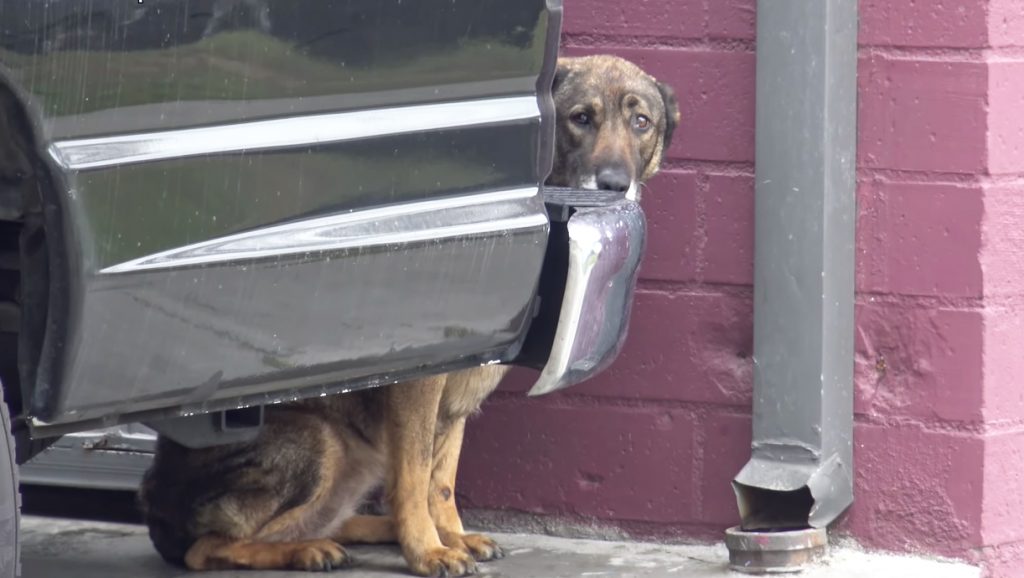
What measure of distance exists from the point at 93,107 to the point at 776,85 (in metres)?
2.46

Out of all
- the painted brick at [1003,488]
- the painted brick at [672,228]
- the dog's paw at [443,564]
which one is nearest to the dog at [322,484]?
the dog's paw at [443,564]

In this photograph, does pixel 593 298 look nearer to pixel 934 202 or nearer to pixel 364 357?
pixel 364 357

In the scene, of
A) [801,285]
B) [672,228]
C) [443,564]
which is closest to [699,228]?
[672,228]

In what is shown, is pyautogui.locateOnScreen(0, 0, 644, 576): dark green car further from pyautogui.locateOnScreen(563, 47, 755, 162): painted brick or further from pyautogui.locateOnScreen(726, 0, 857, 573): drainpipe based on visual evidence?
pyautogui.locateOnScreen(563, 47, 755, 162): painted brick

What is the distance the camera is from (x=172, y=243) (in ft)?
8.05

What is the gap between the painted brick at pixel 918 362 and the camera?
429 cm

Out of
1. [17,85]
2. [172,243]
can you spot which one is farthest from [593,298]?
[17,85]

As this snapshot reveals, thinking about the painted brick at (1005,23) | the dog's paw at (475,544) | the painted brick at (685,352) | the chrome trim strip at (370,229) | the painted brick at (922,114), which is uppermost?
the painted brick at (1005,23)

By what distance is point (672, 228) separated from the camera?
4664 millimetres

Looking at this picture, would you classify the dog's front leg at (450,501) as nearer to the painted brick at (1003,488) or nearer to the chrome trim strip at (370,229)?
the painted brick at (1003,488)

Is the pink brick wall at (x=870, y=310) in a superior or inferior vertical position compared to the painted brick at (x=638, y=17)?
inferior

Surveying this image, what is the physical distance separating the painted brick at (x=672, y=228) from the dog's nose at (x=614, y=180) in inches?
3.6

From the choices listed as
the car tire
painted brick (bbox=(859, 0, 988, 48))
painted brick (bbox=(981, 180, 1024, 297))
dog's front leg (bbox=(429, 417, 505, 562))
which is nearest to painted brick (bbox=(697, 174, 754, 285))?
painted brick (bbox=(859, 0, 988, 48))

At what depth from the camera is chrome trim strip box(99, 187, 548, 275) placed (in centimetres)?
249
